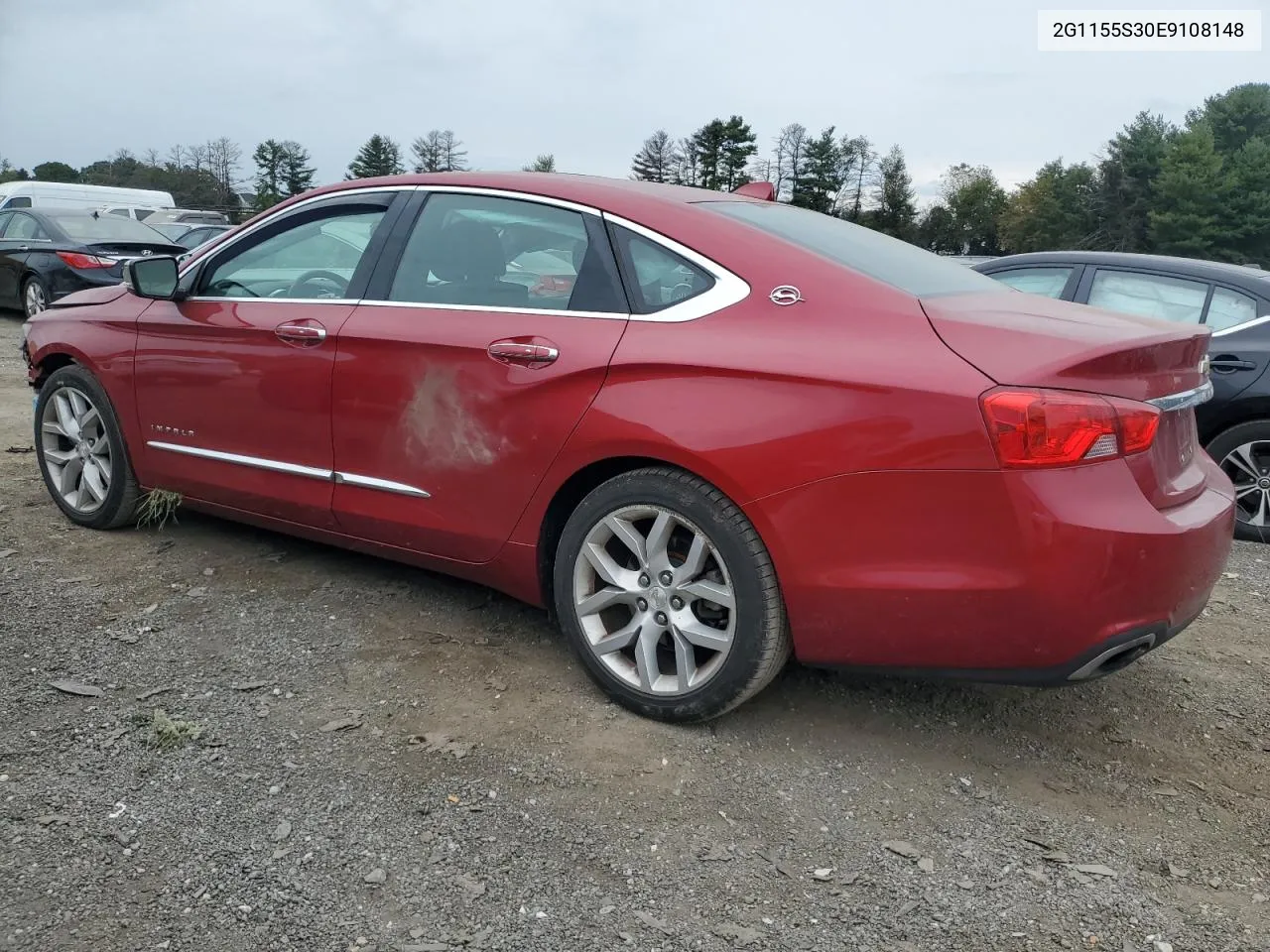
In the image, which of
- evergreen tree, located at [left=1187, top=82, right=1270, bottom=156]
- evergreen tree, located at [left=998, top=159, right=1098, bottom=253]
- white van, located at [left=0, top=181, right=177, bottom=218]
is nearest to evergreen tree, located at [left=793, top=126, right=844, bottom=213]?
evergreen tree, located at [left=998, top=159, right=1098, bottom=253]

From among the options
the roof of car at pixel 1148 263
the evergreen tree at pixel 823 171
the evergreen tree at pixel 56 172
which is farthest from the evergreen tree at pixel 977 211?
the roof of car at pixel 1148 263

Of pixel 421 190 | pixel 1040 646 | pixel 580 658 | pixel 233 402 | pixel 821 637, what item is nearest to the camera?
pixel 1040 646

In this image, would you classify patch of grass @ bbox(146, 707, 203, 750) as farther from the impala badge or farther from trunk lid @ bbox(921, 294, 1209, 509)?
trunk lid @ bbox(921, 294, 1209, 509)

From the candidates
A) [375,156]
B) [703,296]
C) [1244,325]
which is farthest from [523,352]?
[375,156]

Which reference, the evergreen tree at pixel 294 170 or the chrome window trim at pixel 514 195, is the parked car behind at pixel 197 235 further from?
the evergreen tree at pixel 294 170

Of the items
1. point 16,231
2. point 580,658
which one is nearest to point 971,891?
point 580,658

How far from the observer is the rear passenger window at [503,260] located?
3275mm

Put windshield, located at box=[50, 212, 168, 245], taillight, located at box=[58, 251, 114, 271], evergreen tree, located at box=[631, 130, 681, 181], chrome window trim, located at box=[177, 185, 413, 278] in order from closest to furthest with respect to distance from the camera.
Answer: chrome window trim, located at box=[177, 185, 413, 278]
taillight, located at box=[58, 251, 114, 271]
windshield, located at box=[50, 212, 168, 245]
evergreen tree, located at box=[631, 130, 681, 181]

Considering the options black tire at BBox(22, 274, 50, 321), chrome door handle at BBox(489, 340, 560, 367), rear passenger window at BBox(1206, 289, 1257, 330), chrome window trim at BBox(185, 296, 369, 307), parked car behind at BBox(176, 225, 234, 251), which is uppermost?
chrome window trim at BBox(185, 296, 369, 307)

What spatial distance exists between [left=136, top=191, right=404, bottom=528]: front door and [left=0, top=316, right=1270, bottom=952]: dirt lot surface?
0.51 meters

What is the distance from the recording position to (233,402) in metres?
4.05

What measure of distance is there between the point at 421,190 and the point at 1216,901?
3.13 meters

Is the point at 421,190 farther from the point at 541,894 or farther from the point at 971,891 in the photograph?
the point at 971,891

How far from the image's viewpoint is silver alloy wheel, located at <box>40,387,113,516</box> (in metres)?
4.69
